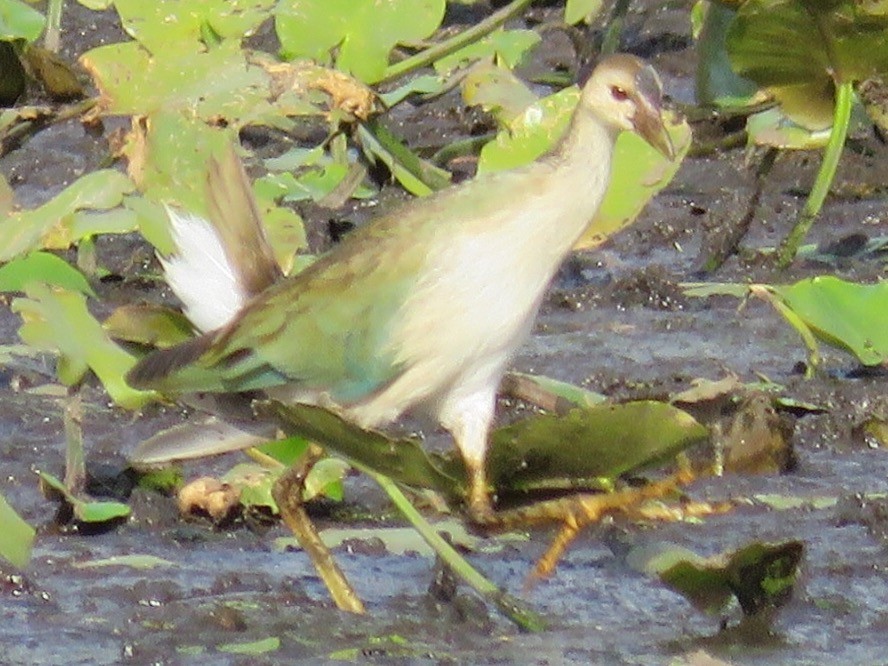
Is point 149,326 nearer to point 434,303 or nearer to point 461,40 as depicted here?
point 434,303

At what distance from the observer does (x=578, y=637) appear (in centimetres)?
307

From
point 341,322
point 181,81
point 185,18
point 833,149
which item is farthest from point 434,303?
point 185,18

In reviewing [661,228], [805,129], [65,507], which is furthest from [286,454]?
[661,228]

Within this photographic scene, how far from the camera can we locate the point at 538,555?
3482 millimetres

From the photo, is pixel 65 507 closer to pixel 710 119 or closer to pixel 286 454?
pixel 286 454

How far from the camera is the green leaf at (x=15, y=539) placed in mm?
2887

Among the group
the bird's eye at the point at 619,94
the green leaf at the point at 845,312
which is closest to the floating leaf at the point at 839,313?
the green leaf at the point at 845,312

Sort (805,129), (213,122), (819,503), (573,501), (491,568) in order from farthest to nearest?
(805,129), (213,122), (819,503), (491,568), (573,501)

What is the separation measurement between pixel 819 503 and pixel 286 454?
0.93m

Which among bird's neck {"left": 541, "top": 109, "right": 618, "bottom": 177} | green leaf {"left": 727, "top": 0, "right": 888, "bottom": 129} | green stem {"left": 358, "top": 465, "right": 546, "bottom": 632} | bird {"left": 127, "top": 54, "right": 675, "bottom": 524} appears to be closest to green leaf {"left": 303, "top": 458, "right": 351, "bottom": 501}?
bird {"left": 127, "top": 54, "right": 675, "bottom": 524}

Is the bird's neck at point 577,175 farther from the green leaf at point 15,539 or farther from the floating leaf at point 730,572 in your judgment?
the green leaf at point 15,539

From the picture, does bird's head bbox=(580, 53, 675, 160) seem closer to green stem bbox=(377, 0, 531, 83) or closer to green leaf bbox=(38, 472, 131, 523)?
green leaf bbox=(38, 472, 131, 523)

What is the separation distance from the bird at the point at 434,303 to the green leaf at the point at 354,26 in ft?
4.59

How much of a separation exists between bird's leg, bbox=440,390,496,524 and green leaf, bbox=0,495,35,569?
24.1 inches
